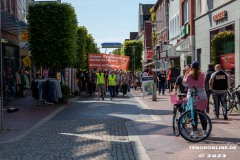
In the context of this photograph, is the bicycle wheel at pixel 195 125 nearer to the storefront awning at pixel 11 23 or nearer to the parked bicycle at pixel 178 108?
the parked bicycle at pixel 178 108

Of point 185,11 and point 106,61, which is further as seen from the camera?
point 185,11

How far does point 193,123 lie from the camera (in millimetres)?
9250

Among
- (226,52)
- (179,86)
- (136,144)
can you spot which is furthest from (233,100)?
(136,144)

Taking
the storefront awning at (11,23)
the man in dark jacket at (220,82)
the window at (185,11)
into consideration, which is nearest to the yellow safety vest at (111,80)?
the storefront awning at (11,23)

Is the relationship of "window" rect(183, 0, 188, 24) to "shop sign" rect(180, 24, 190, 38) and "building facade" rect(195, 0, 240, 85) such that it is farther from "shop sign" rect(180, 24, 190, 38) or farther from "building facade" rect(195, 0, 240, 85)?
"building facade" rect(195, 0, 240, 85)

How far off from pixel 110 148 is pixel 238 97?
752 cm

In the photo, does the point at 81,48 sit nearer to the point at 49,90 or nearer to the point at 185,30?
the point at 185,30

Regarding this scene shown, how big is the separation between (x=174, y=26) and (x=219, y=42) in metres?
23.3

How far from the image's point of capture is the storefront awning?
72.7ft

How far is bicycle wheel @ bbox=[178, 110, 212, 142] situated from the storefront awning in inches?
558

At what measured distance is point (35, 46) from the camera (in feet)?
71.2

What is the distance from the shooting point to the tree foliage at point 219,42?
19.0 metres

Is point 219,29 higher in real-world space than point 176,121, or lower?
higher

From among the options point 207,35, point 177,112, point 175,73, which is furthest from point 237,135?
point 175,73
